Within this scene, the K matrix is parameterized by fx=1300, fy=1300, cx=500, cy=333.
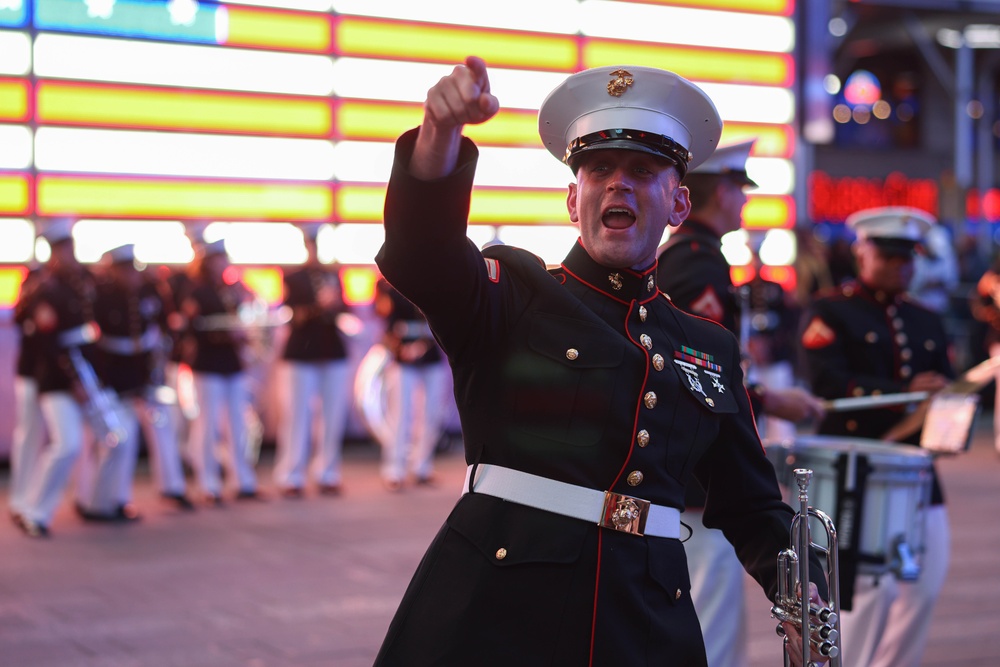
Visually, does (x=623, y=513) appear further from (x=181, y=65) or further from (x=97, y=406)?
(x=181, y=65)

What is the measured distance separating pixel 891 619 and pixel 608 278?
2.66 metres

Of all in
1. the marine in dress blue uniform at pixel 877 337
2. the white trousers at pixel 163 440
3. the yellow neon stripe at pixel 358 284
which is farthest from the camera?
the yellow neon stripe at pixel 358 284

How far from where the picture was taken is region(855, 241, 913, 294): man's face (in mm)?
5176

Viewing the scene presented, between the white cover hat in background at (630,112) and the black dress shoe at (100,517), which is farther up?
the white cover hat in background at (630,112)

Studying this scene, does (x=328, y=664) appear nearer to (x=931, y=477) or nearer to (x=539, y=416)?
(x=931, y=477)

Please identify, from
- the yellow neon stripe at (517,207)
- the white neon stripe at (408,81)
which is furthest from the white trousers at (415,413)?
the white neon stripe at (408,81)

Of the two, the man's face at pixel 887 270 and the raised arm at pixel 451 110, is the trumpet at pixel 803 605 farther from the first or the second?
the man's face at pixel 887 270

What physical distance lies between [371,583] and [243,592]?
69 cm

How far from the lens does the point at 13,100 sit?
1091 centimetres

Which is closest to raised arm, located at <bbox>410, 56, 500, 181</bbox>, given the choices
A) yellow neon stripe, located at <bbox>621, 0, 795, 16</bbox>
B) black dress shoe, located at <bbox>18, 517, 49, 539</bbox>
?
black dress shoe, located at <bbox>18, 517, 49, 539</bbox>

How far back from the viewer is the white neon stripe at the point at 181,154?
11172 millimetres

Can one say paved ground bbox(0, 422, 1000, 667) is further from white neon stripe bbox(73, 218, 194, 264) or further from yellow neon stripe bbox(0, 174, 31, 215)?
yellow neon stripe bbox(0, 174, 31, 215)

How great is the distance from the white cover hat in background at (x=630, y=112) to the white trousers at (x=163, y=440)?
7.75 metres

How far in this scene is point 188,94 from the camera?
11.6 meters
